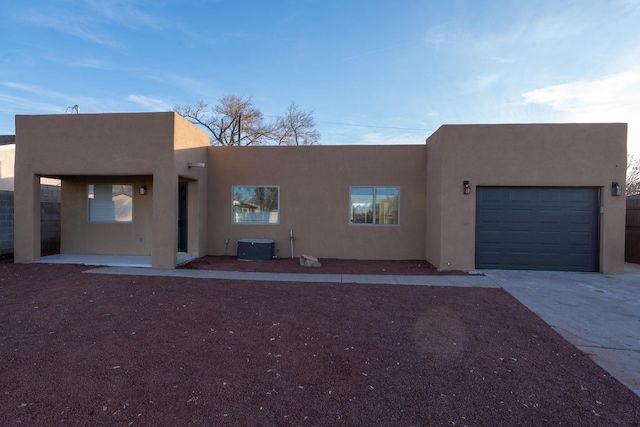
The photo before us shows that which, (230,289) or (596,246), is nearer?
(230,289)

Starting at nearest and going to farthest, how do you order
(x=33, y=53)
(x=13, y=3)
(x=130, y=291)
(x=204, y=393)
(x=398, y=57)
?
(x=204, y=393) → (x=130, y=291) → (x=13, y=3) → (x=33, y=53) → (x=398, y=57)

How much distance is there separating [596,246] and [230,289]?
8991 mm

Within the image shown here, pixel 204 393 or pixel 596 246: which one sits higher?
pixel 596 246

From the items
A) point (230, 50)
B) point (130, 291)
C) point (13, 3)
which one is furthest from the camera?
point (230, 50)

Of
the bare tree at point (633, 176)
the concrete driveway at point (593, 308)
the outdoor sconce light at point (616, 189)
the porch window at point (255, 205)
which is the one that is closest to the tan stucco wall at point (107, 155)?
the porch window at point (255, 205)

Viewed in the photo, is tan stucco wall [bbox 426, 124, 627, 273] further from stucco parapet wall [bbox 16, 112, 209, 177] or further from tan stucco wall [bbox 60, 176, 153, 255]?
tan stucco wall [bbox 60, 176, 153, 255]

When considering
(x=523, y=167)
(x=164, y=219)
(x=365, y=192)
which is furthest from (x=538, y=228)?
(x=164, y=219)

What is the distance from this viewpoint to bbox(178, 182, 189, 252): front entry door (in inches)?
422

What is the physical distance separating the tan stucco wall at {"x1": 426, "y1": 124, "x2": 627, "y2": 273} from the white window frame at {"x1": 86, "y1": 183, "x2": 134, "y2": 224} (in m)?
9.29

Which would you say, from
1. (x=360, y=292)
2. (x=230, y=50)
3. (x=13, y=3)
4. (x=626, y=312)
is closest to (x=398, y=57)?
(x=230, y=50)

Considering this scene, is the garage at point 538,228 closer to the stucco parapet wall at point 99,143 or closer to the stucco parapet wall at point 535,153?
the stucco parapet wall at point 535,153

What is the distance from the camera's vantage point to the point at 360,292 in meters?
6.41

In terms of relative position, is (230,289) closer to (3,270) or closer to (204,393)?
(204,393)

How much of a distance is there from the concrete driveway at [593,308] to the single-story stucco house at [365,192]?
89 cm
